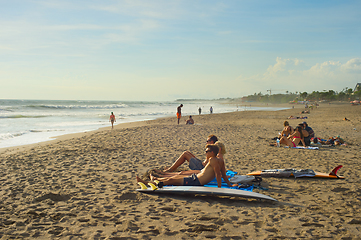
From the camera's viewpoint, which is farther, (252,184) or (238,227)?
(252,184)

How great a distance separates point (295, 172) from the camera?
5.48 meters

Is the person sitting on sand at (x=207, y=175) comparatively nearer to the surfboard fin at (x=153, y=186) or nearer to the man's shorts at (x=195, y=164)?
the surfboard fin at (x=153, y=186)

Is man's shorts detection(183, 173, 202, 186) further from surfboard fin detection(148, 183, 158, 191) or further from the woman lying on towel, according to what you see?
the woman lying on towel

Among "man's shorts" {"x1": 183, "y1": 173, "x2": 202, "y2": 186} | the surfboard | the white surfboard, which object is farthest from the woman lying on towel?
"man's shorts" {"x1": 183, "y1": 173, "x2": 202, "y2": 186}

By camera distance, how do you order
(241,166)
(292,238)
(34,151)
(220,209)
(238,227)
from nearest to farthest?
(292,238) < (238,227) < (220,209) < (241,166) < (34,151)

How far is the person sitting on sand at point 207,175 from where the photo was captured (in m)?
4.53

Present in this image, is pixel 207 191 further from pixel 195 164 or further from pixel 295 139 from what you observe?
pixel 295 139

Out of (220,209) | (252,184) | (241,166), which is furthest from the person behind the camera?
(241,166)

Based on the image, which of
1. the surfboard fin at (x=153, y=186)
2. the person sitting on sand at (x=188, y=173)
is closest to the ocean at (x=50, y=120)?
the person sitting on sand at (x=188, y=173)

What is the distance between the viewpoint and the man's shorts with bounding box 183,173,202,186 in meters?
4.66

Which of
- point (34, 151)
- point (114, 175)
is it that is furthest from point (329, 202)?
point (34, 151)

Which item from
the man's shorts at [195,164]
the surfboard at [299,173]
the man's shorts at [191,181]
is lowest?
the surfboard at [299,173]

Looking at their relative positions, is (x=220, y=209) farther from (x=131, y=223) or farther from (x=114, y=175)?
(x=114, y=175)

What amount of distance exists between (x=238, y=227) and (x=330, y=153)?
21.5 feet
